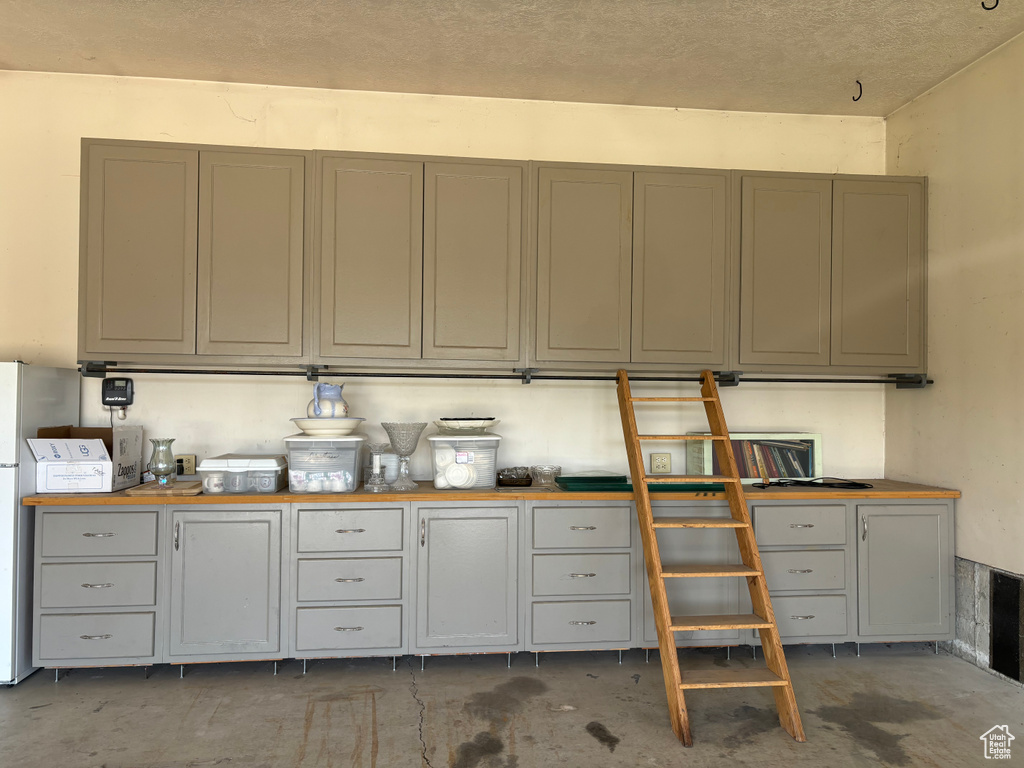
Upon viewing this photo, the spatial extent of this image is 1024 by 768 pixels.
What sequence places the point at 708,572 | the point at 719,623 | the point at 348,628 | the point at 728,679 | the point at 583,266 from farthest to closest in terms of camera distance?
the point at 583,266
the point at 348,628
the point at 708,572
the point at 719,623
the point at 728,679

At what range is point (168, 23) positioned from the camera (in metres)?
3.33

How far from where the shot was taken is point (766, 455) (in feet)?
13.5

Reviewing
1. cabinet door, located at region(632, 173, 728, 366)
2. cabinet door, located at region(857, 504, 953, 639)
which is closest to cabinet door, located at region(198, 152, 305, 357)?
cabinet door, located at region(632, 173, 728, 366)

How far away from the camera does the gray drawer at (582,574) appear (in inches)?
136

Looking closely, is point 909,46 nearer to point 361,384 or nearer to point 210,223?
point 361,384

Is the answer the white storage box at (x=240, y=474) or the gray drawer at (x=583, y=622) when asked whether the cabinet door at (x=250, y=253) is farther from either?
the gray drawer at (x=583, y=622)

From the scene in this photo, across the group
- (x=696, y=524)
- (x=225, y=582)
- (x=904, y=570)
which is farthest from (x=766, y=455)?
(x=225, y=582)

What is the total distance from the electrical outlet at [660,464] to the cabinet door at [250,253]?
2225mm

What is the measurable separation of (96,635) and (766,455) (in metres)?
3.85

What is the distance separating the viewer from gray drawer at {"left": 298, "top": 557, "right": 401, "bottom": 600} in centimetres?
335

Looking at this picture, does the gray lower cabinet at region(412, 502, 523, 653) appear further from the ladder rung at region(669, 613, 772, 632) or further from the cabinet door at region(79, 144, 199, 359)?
the cabinet door at region(79, 144, 199, 359)

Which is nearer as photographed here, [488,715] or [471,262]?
[488,715]

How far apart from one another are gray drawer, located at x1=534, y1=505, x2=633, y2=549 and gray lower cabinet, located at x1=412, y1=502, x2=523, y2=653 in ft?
0.46

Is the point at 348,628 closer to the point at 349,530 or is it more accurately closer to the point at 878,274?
the point at 349,530
